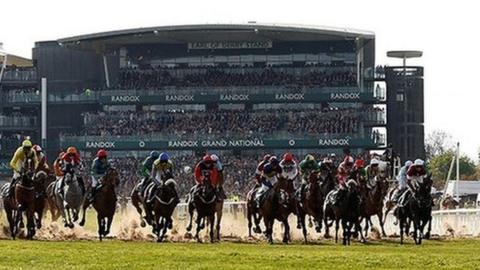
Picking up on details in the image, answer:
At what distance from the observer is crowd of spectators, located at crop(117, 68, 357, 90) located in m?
83.2

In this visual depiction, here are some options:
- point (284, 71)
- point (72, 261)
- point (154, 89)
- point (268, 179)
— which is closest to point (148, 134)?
point (154, 89)

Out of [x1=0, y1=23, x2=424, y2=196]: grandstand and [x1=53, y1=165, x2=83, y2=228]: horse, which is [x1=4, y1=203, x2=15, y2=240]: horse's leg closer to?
[x1=53, y1=165, x2=83, y2=228]: horse

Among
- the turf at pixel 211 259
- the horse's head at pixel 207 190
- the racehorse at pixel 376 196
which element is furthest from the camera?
the racehorse at pixel 376 196

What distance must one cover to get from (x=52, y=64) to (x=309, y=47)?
60.5 ft

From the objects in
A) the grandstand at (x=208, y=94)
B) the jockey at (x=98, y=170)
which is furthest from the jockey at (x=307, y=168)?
the grandstand at (x=208, y=94)

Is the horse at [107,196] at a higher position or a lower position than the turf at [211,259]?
higher

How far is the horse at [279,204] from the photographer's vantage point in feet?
92.9

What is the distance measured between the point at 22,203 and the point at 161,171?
3.29m

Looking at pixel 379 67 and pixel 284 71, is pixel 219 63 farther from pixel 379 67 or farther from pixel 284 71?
pixel 379 67

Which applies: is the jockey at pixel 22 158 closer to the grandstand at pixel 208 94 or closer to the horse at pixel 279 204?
the horse at pixel 279 204

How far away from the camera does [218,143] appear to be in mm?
80312

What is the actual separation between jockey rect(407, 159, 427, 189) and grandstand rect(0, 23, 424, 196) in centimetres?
4735

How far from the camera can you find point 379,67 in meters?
87.2

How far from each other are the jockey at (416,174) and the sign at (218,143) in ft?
158
